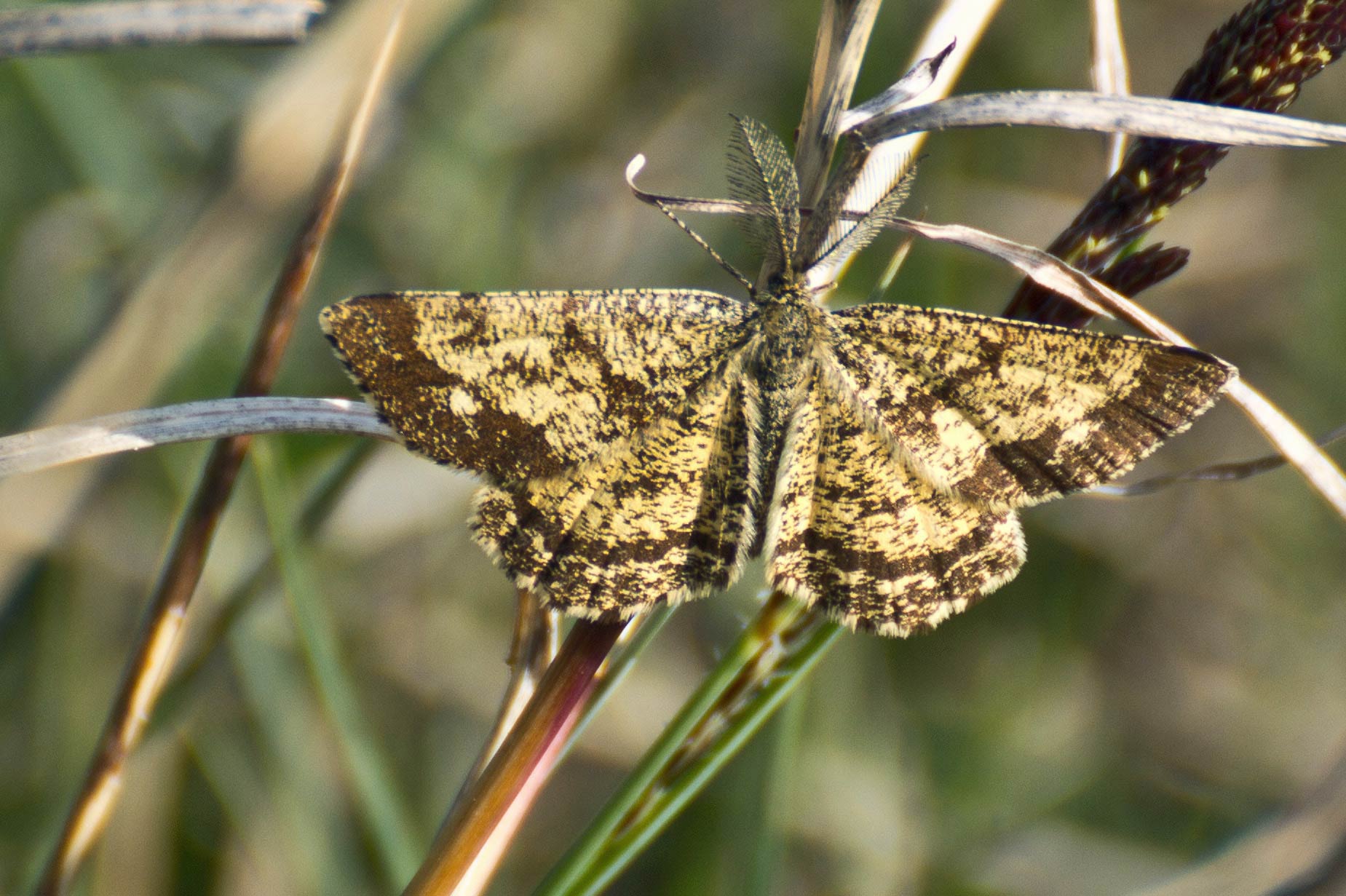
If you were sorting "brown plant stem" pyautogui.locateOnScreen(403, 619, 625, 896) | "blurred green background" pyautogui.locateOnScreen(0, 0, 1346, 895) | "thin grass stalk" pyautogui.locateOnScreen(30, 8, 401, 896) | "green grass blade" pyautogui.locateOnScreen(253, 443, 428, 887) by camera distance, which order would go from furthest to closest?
"blurred green background" pyautogui.locateOnScreen(0, 0, 1346, 895) < "green grass blade" pyautogui.locateOnScreen(253, 443, 428, 887) < "thin grass stalk" pyautogui.locateOnScreen(30, 8, 401, 896) < "brown plant stem" pyautogui.locateOnScreen(403, 619, 625, 896)

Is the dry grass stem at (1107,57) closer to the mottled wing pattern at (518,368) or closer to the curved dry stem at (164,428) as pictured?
the mottled wing pattern at (518,368)

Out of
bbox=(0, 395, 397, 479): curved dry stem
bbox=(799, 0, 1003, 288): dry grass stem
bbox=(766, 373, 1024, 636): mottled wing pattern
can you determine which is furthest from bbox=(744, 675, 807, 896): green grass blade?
bbox=(0, 395, 397, 479): curved dry stem

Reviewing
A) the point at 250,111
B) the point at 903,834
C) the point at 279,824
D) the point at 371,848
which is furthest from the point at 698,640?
the point at 250,111

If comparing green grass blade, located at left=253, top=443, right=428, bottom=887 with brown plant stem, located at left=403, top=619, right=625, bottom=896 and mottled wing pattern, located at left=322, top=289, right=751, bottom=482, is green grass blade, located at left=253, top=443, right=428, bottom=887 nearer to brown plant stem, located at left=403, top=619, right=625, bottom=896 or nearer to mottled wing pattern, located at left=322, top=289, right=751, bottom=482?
mottled wing pattern, located at left=322, top=289, right=751, bottom=482

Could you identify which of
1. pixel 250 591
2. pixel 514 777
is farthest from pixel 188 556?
pixel 514 777

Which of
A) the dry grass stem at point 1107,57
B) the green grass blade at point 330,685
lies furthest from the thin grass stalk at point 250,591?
the dry grass stem at point 1107,57

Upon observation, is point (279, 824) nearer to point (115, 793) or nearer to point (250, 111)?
point (115, 793)
